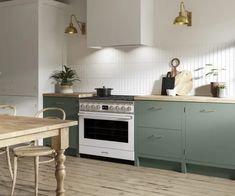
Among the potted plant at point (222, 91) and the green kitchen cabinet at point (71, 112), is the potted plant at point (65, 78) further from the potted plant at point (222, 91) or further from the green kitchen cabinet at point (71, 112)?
the potted plant at point (222, 91)

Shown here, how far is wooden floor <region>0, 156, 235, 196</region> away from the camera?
3.46 metres

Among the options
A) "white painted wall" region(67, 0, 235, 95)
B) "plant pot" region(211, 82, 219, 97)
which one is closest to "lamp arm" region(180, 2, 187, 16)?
"white painted wall" region(67, 0, 235, 95)

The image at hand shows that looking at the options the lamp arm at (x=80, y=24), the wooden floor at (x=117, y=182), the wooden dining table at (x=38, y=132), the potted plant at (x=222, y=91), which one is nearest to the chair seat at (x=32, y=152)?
the wooden dining table at (x=38, y=132)

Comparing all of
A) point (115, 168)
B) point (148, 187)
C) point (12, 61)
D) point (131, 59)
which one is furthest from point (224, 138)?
point (12, 61)

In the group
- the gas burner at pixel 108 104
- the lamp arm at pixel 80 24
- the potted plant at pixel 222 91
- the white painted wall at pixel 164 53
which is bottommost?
the gas burner at pixel 108 104

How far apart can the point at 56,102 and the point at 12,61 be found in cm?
105

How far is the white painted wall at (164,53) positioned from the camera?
14.4ft

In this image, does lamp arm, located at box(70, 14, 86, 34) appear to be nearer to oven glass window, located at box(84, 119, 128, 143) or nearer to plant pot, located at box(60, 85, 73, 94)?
plant pot, located at box(60, 85, 73, 94)

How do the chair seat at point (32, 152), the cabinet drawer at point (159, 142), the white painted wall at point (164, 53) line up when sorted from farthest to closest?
the white painted wall at point (164, 53), the cabinet drawer at point (159, 142), the chair seat at point (32, 152)

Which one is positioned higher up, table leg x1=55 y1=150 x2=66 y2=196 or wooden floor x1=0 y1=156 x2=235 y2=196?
table leg x1=55 y1=150 x2=66 y2=196

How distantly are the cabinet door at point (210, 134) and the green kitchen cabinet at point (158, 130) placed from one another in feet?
0.44

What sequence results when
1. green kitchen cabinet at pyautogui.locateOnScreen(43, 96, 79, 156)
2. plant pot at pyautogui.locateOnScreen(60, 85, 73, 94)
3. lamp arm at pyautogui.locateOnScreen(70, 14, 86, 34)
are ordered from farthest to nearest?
lamp arm at pyautogui.locateOnScreen(70, 14, 86, 34)
plant pot at pyautogui.locateOnScreen(60, 85, 73, 94)
green kitchen cabinet at pyautogui.locateOnScreen(43, 96, 79, 156)

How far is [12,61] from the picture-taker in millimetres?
5496

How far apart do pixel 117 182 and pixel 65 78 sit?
219cm
